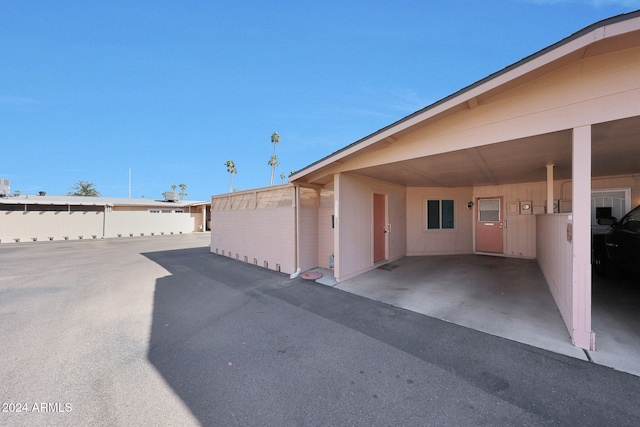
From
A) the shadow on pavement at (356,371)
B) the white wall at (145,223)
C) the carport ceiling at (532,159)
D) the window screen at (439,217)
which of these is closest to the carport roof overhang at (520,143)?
the carport ceiling at (532,159)

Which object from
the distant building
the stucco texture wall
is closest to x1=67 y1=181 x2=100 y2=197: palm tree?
the distant building

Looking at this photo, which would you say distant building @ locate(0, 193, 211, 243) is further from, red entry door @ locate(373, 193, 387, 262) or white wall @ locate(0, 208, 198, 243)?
red entry door @ locate(373, 193, 387, 262)

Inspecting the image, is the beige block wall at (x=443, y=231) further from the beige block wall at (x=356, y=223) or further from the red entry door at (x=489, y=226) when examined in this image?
the beige block wall at (x=356, y=223)

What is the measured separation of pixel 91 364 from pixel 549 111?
19.8ft

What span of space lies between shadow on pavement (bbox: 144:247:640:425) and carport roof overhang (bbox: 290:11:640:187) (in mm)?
2746

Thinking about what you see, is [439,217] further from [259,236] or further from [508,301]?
[259,236]

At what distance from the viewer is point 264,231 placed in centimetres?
745

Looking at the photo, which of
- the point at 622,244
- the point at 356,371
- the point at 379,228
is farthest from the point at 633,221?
the point at 356,371

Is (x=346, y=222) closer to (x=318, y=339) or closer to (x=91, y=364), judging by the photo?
(x=318, y=339)

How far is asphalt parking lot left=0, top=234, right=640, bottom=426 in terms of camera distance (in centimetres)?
183

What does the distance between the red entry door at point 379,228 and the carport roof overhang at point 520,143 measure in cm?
94

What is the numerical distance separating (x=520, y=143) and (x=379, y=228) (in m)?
4.03

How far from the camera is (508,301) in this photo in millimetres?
4082

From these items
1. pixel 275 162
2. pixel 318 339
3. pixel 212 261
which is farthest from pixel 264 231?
pixel 275 162
